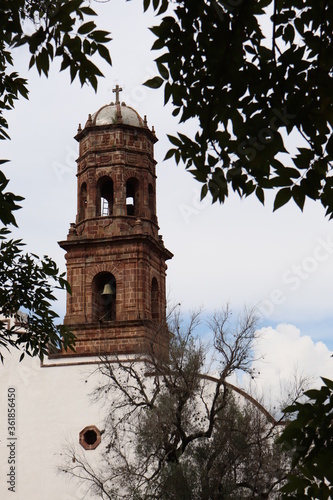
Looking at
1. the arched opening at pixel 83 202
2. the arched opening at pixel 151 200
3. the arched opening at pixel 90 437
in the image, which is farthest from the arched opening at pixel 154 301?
the arched opening at pixel 90 437

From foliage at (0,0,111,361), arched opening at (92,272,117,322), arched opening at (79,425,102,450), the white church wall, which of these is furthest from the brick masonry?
foliage at (0,0,111,361)

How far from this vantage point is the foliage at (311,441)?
173 inches

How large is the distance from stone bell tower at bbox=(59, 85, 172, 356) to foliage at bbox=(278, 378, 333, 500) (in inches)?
793

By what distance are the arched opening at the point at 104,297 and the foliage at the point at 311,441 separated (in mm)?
21830

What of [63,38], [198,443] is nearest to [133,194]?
[198,443]

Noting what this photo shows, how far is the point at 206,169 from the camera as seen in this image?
529 centimetres

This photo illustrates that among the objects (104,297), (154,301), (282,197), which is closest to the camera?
(282,197)

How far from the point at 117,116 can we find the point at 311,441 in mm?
24135

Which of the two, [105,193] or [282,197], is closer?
[282,197]

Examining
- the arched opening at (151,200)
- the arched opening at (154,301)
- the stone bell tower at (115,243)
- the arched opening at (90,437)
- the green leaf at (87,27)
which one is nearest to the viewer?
the green leaf at (87,27)

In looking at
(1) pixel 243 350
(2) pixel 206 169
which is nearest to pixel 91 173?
(1) pixel 243 350

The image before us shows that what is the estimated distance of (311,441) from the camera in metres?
4.54

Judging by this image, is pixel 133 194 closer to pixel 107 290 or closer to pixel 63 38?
pixel 107 290

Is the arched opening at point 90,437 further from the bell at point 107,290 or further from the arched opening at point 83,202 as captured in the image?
the arched opening at point 83,202
